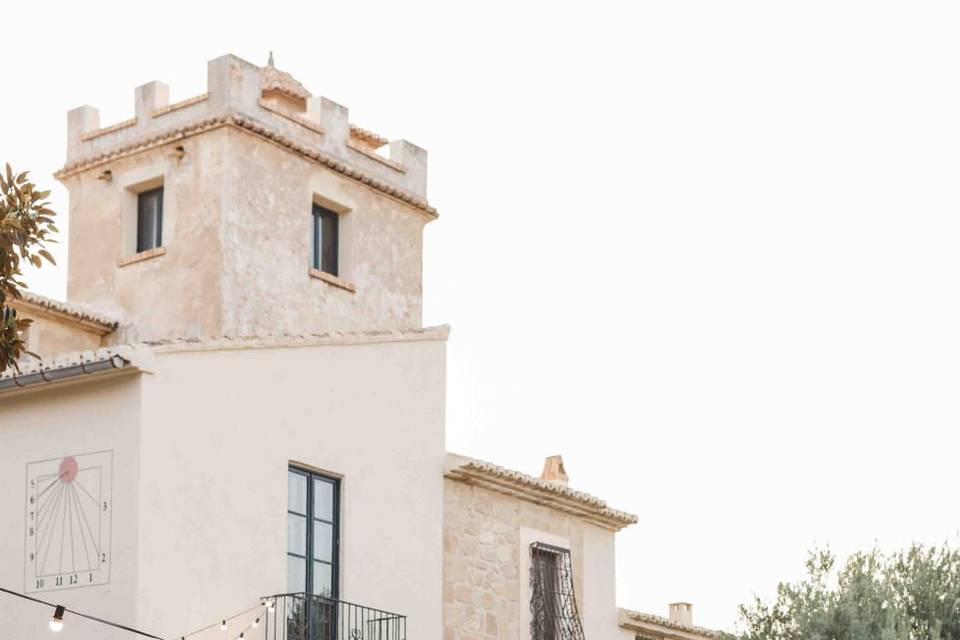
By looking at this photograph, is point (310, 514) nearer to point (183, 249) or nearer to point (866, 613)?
point (183, 249)

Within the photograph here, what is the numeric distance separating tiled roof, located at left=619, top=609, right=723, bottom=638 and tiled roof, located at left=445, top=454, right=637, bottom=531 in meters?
1.13

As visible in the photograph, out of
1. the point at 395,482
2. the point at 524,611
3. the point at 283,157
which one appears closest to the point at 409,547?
the point at 395,482

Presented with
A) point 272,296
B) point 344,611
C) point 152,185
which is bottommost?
point 344,611

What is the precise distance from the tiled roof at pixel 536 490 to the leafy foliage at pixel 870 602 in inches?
105

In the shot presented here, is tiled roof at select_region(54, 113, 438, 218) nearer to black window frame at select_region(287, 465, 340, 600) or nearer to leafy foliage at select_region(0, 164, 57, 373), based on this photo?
black window frame at select_region(287, 465, 340, 600)

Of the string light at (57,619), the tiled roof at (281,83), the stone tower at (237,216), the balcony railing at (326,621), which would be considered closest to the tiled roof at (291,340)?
the stone tower at (237,216)

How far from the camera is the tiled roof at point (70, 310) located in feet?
74.1

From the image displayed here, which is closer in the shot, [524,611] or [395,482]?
[395,482]

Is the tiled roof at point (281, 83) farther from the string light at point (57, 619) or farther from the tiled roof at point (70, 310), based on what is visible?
the string light at point (57, 619)

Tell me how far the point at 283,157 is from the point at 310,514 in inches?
241

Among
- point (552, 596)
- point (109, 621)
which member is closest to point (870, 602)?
point (552, 596)

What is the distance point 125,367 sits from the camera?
17.8 m

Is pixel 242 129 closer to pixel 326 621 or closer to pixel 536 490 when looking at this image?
pixel 536 490

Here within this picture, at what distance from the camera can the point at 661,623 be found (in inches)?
1005
